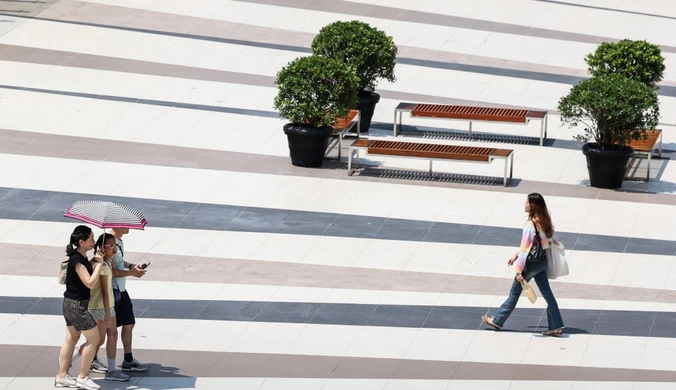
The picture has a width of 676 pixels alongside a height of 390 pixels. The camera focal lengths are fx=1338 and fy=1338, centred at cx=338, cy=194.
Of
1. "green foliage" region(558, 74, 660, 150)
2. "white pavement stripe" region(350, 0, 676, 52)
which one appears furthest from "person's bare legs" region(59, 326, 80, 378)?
"white pavement stripe" region(350, 0, 676, 52)

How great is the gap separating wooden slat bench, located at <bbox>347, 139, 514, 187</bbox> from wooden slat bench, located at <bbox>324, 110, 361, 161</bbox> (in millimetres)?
563

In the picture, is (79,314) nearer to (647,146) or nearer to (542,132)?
(647,146)

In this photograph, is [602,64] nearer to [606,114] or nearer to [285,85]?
[606,114]

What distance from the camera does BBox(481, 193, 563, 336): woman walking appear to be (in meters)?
12.3

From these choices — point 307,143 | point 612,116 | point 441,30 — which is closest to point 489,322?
point 612,116

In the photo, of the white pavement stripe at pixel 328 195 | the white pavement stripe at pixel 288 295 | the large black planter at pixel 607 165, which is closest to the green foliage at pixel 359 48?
the white pavement stripe at pixel 328 195

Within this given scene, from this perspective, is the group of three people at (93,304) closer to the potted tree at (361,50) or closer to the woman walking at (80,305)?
the woman walking at (80,305)

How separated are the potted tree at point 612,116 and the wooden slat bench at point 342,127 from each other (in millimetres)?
3052

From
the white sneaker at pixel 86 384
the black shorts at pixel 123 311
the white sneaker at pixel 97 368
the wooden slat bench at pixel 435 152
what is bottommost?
the wooden slat bench at pixel 435 152

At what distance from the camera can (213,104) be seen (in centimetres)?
2075

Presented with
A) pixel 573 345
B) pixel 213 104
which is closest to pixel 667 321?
pixel 573 345

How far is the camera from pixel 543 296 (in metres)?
12.6

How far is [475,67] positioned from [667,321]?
36.1 feet

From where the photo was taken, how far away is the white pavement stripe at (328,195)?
16.2 m
